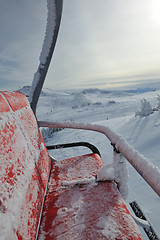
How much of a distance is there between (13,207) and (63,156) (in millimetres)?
3090

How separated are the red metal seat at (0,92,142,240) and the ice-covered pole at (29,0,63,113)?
90 cm

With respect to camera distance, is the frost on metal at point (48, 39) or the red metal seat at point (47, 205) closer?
the red metal seat at point (47, 205)

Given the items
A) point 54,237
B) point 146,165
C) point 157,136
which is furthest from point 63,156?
point 146,165

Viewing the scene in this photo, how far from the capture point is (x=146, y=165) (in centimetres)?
56

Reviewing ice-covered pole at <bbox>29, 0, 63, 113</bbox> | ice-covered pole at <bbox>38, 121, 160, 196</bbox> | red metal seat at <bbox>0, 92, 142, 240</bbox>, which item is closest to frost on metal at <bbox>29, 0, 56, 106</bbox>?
ice-covered pole at <bbox>29, 0, 63, 113</bbox>

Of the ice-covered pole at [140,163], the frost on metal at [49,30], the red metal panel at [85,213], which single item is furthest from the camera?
the frost on metal at [49,30]

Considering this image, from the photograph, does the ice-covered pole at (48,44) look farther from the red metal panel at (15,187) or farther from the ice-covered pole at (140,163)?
the ice-covered pole at (140,163)

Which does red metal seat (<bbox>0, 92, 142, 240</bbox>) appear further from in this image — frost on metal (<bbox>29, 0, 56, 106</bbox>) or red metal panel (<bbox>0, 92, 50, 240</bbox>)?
frost on metal (<bbox>29, 0, 56, 106</bbox>)

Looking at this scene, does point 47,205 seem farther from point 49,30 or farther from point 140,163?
point 49,30

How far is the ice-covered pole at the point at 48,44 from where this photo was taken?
Result: 1.52 meters

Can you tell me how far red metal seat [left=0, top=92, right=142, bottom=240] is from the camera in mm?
575

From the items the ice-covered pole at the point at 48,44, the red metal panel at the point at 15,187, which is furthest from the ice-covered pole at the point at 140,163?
the ice-covered pole at the point at 48,44

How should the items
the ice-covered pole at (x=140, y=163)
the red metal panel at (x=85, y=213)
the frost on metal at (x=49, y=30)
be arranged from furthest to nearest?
the frost on metal at (x=49, y=30) < the red metal panel at (x=85, y=213) < the ice-covered pole at (x=140, y=163)

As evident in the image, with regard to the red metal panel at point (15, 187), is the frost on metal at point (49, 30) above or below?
above
